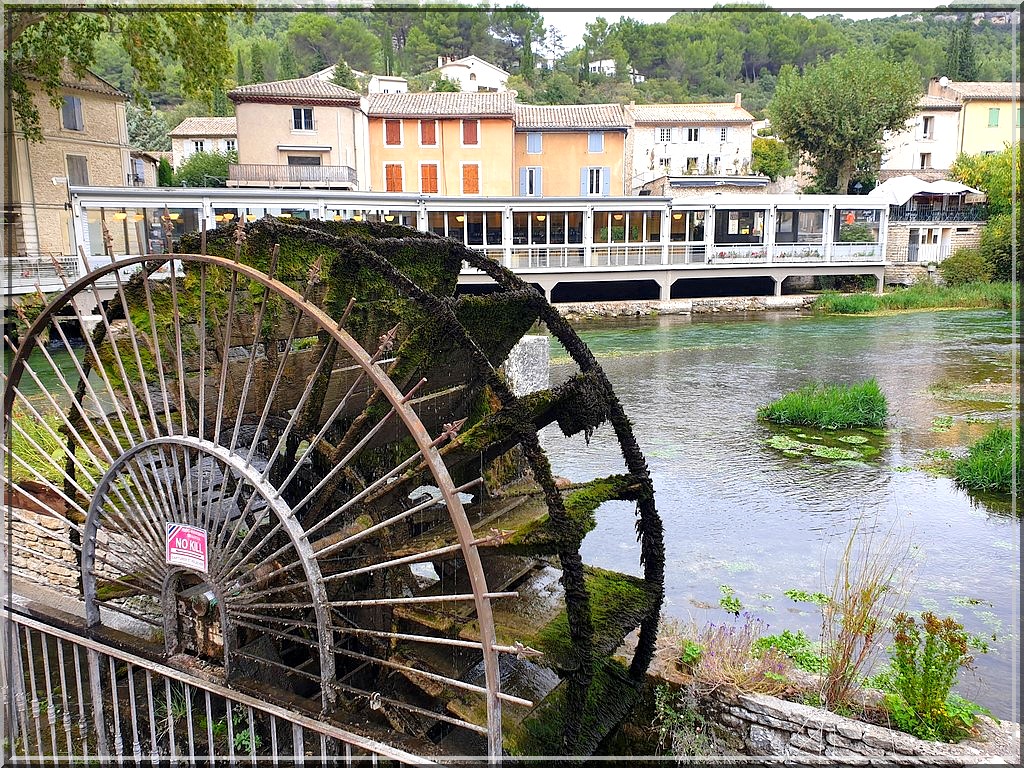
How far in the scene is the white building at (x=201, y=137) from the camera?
47.6 m

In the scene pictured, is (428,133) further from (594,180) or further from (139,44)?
(139,44)

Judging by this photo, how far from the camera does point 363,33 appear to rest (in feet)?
193

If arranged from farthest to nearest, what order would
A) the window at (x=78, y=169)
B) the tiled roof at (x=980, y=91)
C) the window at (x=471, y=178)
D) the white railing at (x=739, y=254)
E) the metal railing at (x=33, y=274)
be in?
the tiled roof at (x=980, y=91)
the window at (x=471, y=178)
the window at (x=78, y=169)
the white railing at (x=739, y=254)
the metal railing at (x=33, y=274)

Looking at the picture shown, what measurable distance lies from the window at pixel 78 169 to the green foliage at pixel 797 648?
101ft

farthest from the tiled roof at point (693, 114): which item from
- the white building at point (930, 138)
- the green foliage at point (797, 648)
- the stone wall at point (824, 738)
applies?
the stone wall at point (824, 738)

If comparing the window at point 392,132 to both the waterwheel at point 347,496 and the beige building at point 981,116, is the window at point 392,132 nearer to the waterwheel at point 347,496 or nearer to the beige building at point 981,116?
the beige building at point 981,116

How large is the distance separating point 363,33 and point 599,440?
5487 centimetres

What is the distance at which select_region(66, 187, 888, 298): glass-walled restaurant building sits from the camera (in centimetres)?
2350

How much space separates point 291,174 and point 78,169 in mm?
7721

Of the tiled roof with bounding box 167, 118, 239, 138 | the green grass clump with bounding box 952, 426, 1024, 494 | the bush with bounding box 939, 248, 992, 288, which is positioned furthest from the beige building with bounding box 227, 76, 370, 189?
the green grass clump with bounding box 952, 426, 1024, 494

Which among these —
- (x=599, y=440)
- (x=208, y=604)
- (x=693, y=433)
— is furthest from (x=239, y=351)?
(x=693, y=433)

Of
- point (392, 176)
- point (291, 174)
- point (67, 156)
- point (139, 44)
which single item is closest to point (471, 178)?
point (392, 176)

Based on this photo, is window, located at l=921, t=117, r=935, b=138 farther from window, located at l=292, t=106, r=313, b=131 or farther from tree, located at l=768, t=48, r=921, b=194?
window, located at l=292, t=106, r=313, b=131

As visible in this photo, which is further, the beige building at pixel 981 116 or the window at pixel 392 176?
the beige building at pixel 981 116
